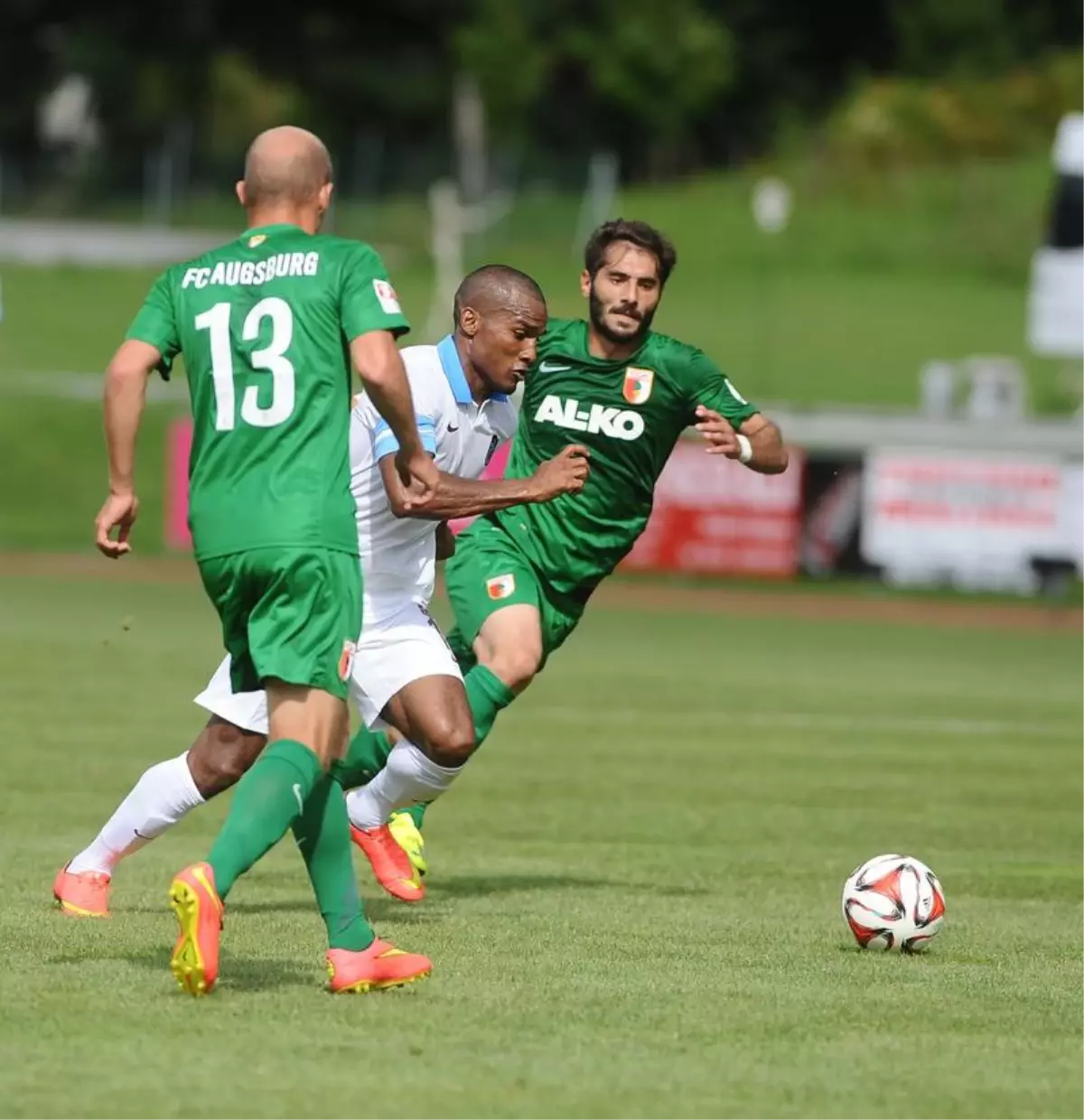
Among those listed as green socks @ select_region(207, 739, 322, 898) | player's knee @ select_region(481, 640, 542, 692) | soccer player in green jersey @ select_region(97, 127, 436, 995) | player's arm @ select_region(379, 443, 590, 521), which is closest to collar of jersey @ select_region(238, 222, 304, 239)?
soccer player in green jersey @ select_region(97, 127, 436, 995)

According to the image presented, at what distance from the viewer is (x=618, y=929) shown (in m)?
7.93

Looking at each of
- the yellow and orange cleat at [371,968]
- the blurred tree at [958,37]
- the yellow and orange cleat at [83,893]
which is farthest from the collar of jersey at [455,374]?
the blurred tree at [958,37]

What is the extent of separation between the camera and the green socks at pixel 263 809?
624 centimetres

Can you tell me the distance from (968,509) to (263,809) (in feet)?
63.8

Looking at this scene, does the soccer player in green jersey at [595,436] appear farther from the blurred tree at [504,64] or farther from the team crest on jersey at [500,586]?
the blurred tree at [504,64]

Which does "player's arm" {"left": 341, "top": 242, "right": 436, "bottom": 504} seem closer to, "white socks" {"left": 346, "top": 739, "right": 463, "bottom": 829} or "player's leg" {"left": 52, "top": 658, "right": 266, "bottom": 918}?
"player's leg" {"left": 52, "top": 658, "right": 266, "bottom": 918}

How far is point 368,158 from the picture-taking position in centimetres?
5144

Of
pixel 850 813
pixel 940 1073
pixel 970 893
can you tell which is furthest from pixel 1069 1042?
pixel 850 813

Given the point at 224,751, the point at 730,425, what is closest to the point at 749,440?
the point at 730,425

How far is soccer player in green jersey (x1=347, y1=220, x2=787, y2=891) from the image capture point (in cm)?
930

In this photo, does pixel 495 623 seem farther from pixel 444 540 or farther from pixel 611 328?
pixel 611 328

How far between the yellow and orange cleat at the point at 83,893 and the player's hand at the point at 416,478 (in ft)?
5.51

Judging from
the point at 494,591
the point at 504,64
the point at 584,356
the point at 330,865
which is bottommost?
the point at 330,865

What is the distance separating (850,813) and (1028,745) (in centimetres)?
326
